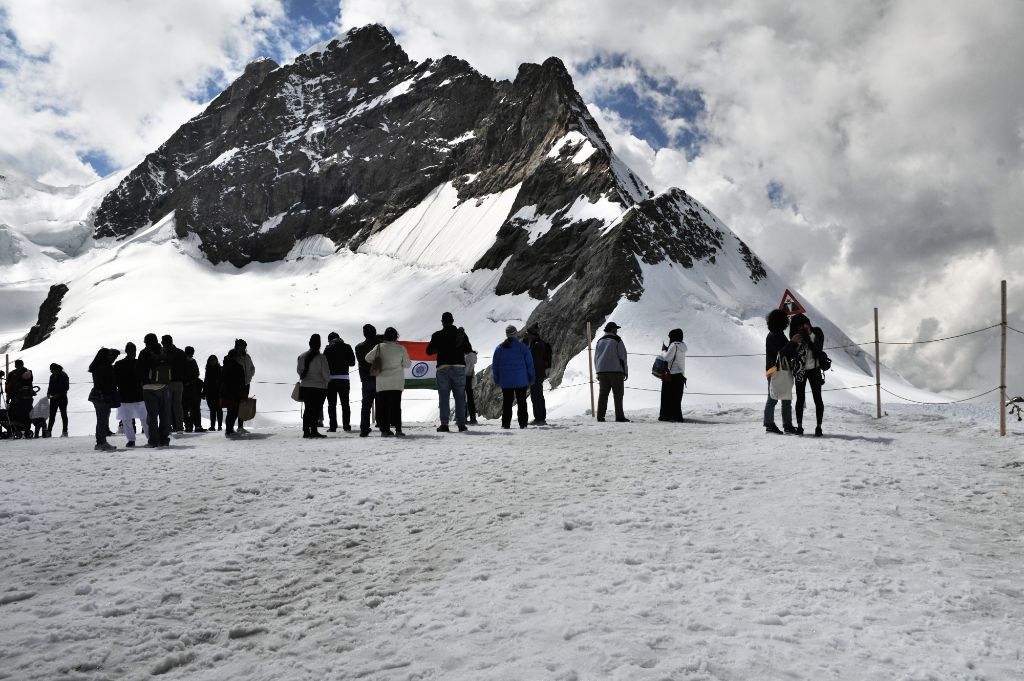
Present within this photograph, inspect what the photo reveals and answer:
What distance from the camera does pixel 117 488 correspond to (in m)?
8.09

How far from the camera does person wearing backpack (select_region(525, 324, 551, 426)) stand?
15148 millimetres

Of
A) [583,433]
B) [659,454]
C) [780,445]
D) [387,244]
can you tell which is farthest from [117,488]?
[387,244]

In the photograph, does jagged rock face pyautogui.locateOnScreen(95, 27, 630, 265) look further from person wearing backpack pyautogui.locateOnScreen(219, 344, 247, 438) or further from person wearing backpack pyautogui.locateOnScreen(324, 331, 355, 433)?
person wearing backpack pyautogui.locateOnScreen(324, 331, 355, 433)

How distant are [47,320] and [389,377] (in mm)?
119292

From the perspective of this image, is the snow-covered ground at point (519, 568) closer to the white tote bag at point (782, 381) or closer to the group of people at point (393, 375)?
the white tote bag at point (782, 381)

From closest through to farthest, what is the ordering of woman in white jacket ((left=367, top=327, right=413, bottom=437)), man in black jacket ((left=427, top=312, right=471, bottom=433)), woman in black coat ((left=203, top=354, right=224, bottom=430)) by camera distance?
woman in white jacket ((left=367, top=327, right=413, bottom=437))
man in black jacket ((left=427, top=312, right=471, bottom=433))
woman in black coat ((left=203, top=354, right=224, bottom=430))

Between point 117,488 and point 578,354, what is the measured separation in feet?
110

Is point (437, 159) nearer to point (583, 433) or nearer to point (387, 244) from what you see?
point (387, 244)

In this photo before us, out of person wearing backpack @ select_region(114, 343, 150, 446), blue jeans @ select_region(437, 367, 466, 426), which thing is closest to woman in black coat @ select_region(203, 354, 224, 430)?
person wearing backpack @ select_region(114, 343, 150, 446)

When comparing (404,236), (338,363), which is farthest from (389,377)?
(404,236)

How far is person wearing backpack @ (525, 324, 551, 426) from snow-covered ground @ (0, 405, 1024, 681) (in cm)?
537

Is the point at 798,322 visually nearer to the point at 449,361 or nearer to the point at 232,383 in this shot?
the point at 449,361

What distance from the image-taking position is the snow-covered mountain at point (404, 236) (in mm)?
45375

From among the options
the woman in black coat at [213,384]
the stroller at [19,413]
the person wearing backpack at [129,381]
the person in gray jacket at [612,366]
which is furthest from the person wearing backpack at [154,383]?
the person in gray jacket at [612,366]
